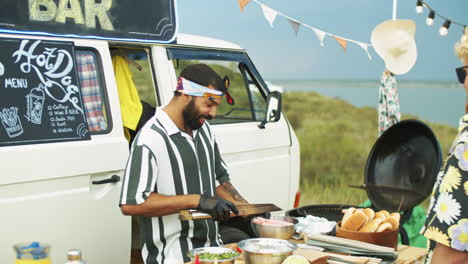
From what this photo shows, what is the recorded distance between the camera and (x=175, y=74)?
15.2 ft

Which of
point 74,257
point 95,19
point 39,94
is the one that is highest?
point 95,19

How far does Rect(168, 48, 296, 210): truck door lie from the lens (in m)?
4.85

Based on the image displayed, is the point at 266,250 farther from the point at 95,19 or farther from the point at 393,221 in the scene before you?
the point at 95,19

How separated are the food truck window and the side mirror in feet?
5.03

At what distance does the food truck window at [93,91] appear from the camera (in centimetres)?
392

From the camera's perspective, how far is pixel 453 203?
1889mm

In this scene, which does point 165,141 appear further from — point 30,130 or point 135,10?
point 135,10

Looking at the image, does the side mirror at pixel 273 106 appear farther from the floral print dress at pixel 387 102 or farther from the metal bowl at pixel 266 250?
the floral print dress at pixel 387 102

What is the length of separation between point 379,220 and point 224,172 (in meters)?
1.00

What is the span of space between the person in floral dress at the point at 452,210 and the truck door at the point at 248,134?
112 inches

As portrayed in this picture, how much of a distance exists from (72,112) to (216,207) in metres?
1.36

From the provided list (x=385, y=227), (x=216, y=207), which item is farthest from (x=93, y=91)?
(x=385, y=227)

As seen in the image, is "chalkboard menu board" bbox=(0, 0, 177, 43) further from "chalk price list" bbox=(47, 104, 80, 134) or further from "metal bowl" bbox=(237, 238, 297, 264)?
"metal bowl" bbox=(237, 238, 297, 264)

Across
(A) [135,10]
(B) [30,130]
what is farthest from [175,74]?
(B) [30,130]
